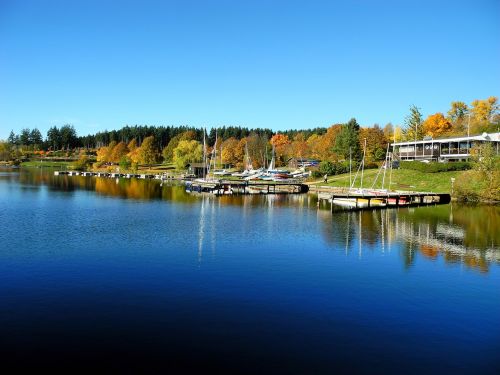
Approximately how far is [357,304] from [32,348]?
1627cm

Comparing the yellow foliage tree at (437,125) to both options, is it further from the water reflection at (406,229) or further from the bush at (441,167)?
the water reflection at (406,229)

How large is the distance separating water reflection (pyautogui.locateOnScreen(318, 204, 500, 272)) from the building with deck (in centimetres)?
3276

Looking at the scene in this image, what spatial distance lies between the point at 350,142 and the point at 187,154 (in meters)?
61.4

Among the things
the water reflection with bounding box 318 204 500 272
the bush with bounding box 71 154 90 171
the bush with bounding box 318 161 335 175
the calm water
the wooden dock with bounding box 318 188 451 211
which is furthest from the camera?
the bush with bounding box 71 154 90 171

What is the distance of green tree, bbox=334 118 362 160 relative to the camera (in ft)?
390

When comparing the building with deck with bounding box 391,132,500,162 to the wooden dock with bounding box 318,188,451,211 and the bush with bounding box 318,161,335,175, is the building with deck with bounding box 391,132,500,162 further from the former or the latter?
the wooden dock with bounding box 318,188,451,211

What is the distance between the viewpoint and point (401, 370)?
1716cm

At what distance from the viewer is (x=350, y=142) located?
119 metres

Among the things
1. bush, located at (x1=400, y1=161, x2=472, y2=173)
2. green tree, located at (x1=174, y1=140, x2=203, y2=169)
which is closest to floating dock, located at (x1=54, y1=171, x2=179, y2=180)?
green tree, located at (x1=174, y1=140, x2=203, y2=169)

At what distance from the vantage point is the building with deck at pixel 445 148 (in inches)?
3687

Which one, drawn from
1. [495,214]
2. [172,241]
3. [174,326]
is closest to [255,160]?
[495,214]

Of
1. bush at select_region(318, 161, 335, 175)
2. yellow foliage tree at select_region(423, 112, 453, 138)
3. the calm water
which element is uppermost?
yellow foliage tree at select_region(423, 112, 453, 138)

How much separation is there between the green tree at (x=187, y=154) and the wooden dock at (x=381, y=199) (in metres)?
82.8

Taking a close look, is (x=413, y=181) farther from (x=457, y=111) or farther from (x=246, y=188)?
(x=457, y=111)
